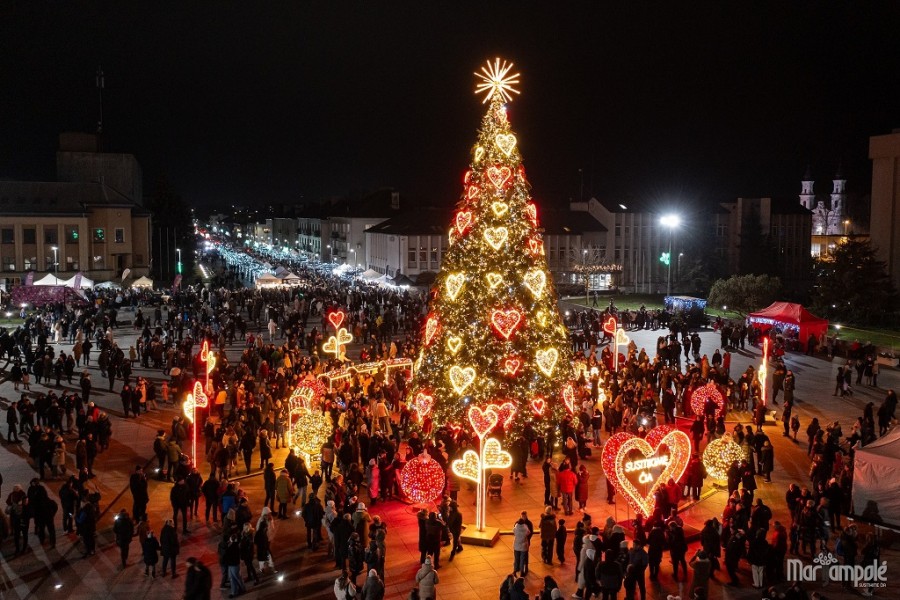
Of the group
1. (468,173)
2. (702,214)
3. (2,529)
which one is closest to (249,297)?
(468,173)

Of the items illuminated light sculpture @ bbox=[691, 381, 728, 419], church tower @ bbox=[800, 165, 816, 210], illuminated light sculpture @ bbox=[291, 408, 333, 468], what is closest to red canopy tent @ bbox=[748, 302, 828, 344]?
illuminated light sculpture @ bbox=[691, 381, 728, 419]

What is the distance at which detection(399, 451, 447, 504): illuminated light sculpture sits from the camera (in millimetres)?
13570

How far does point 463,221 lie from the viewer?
1739 centimetres

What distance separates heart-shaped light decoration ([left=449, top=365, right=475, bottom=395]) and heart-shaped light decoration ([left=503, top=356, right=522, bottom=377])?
0.85m

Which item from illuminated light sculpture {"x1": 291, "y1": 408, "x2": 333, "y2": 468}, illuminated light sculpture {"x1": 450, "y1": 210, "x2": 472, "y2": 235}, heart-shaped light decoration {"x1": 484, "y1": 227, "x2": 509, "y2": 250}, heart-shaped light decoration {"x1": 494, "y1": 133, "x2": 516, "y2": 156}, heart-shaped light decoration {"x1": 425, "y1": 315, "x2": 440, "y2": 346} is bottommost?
illuminated light sculpture {"x1": 291, "y1": 408, "x2": 333, "y2": 468}

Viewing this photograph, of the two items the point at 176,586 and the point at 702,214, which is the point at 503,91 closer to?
the point at 176,586

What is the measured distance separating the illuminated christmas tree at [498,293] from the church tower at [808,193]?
4025 inches

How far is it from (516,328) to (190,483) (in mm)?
7228

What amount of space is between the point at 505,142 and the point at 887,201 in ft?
136

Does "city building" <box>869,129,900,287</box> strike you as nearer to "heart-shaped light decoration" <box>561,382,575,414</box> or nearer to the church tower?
"heart-shaped light decoration" <box>561,382,575,414</box>

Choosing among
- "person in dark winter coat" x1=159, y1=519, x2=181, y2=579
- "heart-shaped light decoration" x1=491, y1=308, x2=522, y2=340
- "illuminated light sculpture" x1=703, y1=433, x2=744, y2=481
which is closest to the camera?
"person in dark winter coat" x1=159, y1=519, x2=181, y2=579

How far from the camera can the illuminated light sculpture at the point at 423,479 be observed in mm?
13570

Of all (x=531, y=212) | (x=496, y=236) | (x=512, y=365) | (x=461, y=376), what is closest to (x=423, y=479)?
(x=461, y=376)

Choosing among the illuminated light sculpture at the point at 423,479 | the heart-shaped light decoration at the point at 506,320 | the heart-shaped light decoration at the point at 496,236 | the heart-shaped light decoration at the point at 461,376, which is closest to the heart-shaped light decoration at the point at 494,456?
the illuminated light sculpture at the point at 423,479
